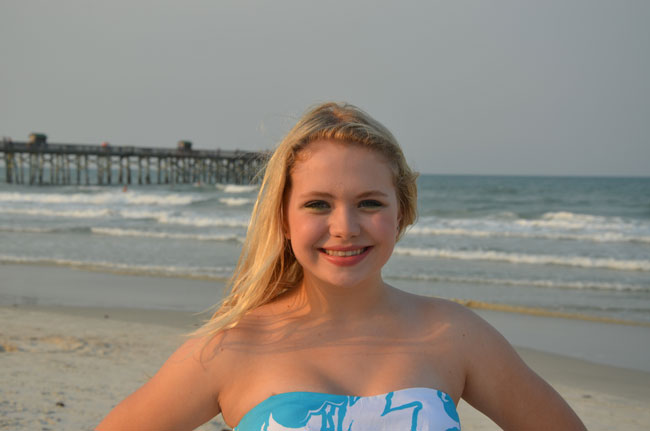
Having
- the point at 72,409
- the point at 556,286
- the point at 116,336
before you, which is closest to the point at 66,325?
the point at 116,336

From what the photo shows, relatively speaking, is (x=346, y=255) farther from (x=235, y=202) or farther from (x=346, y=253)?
(x=235, y=202)

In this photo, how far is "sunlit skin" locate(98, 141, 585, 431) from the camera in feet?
5.64

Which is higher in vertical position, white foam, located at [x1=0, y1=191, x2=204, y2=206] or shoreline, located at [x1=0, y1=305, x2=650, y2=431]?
shoreline, located at [x1=0, y1=305, x2=650, y2=431]

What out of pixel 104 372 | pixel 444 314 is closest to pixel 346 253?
pixel 444 314

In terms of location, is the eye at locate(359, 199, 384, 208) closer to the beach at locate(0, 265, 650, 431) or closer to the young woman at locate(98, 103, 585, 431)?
the young woman at locate(98, 103, 585, 431)

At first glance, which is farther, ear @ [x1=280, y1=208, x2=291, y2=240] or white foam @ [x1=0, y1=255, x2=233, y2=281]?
white foam @ [x1=0, y1=255, x2=233, y2=281]

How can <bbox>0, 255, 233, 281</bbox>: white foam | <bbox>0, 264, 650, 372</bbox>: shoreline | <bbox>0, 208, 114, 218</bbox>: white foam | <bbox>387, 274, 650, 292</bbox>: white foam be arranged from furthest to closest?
<bbox>0, 208, 114, 218</bbox>: white foam
<bbox>0, 255, 233, 281</bbox>: white foam
<bbox>387, 274, 650, 292</bbox>: white foam
<bbox>0, 264, 650, 372</bbox>: shoreline

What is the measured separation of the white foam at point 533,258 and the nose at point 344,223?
12.2m

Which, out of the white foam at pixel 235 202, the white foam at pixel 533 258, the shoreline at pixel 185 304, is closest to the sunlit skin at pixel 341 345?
the shoreline at pixel 185 304

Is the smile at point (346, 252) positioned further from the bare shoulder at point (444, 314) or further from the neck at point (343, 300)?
the bare shoulder at point (444, 314)

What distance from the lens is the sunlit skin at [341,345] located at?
1.72 metres

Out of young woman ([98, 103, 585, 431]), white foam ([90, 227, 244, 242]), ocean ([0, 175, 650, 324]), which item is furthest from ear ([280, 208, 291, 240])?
white foam ([90, 227, 244, 242])

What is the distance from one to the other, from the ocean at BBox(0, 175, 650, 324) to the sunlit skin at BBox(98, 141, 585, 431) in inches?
273

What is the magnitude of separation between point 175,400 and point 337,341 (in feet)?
1.47
